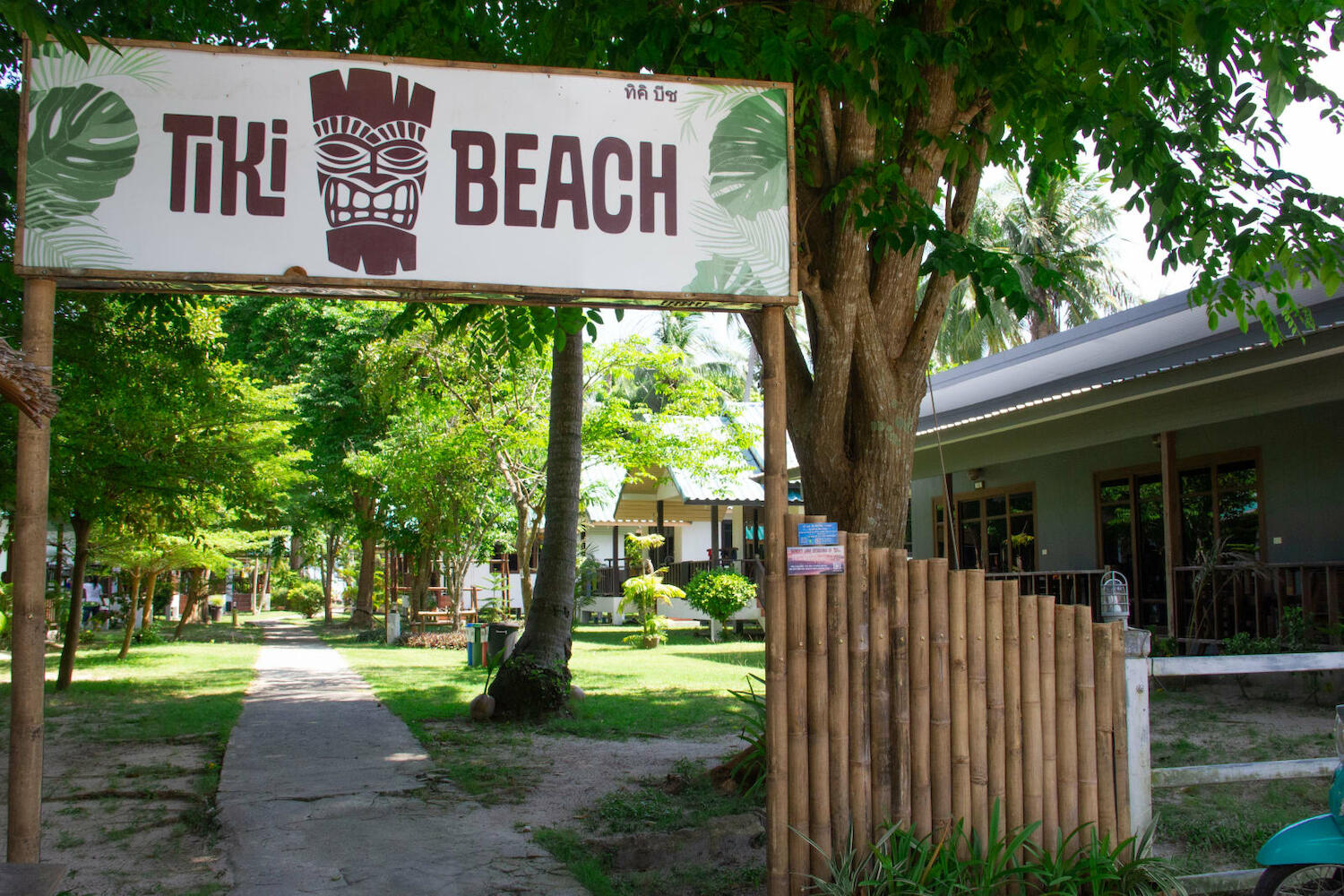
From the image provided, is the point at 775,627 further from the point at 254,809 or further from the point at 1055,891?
the point at 254,809

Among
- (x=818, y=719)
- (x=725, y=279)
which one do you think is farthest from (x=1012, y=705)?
(x=725, y=279)

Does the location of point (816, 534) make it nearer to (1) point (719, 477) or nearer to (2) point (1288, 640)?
(2) point (1288, 640)

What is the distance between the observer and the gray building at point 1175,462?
10.4 meters

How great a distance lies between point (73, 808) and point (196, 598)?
1086 inches

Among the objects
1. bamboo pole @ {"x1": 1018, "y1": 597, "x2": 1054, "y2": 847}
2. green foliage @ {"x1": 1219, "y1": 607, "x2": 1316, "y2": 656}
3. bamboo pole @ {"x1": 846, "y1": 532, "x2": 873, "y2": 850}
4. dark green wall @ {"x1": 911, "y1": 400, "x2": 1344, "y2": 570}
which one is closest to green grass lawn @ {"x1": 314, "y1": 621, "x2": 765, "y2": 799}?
bamboo pole @ {"x1": 846, "y1": 532, "x2": 873, "y2": 850}

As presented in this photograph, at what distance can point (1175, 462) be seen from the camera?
12078 mm

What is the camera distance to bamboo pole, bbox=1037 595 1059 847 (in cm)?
496

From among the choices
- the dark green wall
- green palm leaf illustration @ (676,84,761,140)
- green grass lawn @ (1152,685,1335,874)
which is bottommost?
green grass lawn @ (1152,685,1335,874)

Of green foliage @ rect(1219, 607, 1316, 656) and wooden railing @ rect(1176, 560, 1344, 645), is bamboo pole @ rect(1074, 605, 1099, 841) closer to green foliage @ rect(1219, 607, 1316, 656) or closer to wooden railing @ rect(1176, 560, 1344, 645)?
green foliage @ rect(1219, 607, 1316, 656)

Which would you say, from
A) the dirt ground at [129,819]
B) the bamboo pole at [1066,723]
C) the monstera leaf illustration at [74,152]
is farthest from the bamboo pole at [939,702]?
the monstera leaf illustration at [74,152]

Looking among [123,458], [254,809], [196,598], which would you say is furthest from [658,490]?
[254,809]

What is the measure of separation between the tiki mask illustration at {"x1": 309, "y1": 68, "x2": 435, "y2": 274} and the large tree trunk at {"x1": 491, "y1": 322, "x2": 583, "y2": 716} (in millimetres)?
6314

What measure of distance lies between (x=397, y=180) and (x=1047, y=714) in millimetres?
3886

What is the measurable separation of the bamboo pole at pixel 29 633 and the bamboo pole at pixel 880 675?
349 cm
